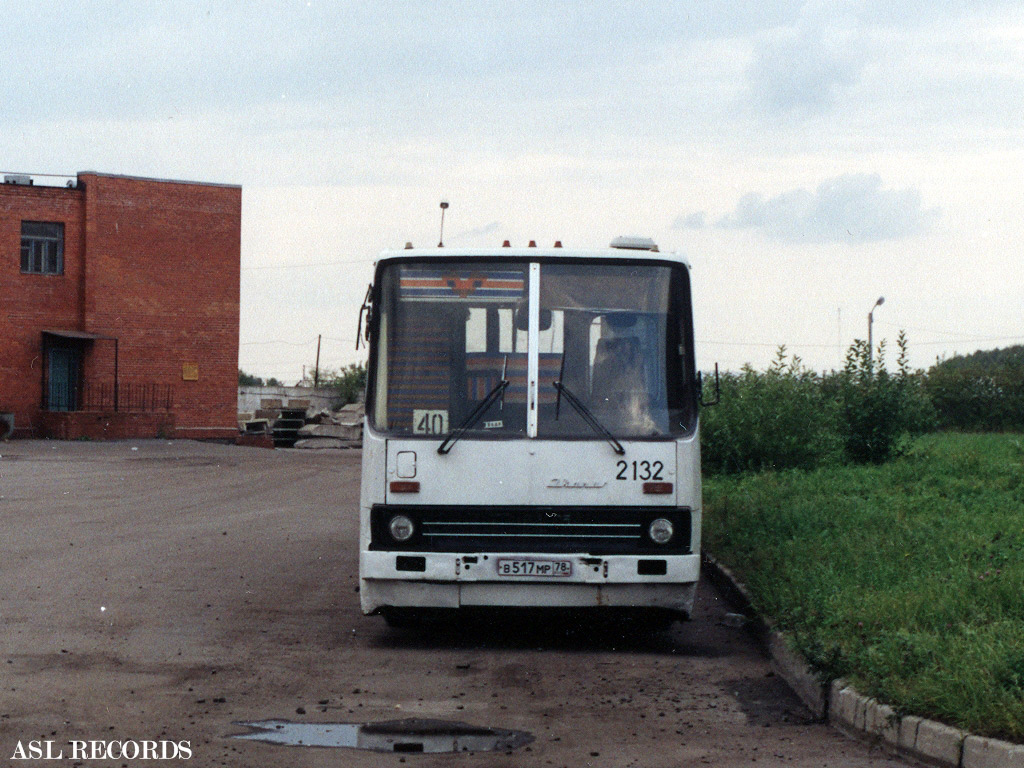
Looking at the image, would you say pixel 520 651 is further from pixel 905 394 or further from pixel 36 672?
pixel 905 394

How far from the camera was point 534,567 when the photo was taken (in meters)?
8.73

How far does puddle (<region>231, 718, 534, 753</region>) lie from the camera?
6.16m

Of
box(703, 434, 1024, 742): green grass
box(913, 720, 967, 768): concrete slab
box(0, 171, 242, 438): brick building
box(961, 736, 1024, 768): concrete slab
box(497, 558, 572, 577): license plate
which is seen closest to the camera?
box(961, 736, 1024, 768): concrete slab

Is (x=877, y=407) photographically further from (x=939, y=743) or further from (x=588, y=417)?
(x=939, y=743)

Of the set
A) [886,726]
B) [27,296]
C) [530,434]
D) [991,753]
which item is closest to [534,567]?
[530,434]

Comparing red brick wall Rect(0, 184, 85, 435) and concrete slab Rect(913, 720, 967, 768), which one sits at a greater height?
red brick wall Rect(0, 184, 85, 435)

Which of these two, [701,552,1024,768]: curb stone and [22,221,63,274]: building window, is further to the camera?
[22,221,63,274]: building window

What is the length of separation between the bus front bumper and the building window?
125 feet

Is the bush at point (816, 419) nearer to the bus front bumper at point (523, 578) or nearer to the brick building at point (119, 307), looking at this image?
the bus front bumper at point (523, 578)

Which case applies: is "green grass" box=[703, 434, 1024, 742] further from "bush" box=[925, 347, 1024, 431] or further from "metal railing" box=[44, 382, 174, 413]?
"bush" box=[925, 347, 1024, 431]

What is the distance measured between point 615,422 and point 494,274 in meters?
1.32

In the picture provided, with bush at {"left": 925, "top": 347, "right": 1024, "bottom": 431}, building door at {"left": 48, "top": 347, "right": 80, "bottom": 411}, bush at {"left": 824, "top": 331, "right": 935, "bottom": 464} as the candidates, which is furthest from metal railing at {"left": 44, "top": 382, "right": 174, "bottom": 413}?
bush at {"left": 925, "top": 347, "right": 1024, "bottom": 431}

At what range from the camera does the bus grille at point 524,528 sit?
8828 mm

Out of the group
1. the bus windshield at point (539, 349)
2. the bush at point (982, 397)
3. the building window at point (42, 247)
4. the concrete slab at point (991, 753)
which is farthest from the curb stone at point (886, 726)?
the bush at point (982, 397)
